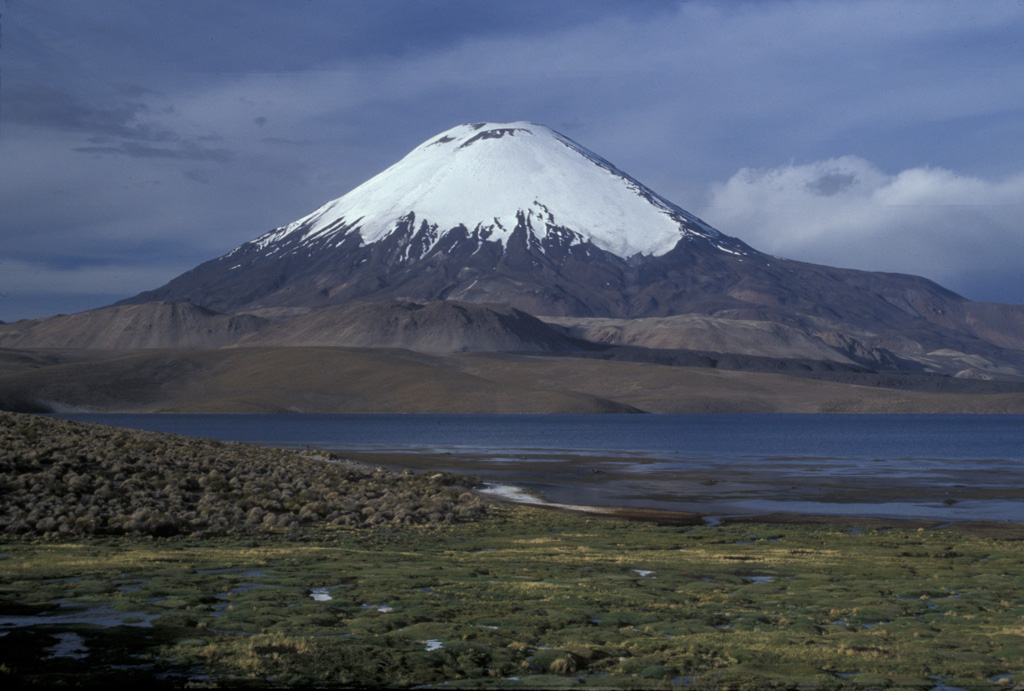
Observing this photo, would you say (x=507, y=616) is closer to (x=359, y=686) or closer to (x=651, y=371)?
(x=359, y=686)

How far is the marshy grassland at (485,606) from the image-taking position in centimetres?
1234

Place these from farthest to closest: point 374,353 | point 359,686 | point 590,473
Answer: point 374,353, point 590,473, point 359,686

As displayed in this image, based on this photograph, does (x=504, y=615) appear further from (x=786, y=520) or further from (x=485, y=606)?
(x=786, y=520)

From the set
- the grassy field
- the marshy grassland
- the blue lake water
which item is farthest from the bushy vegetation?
the blue lake water

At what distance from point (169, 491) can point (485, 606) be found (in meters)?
17.5

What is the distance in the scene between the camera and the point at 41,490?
2769 centimetres

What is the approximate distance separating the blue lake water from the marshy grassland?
1204cm

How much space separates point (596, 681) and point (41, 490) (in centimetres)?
2107

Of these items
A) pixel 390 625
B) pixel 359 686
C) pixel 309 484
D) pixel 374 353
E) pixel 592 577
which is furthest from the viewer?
pixel 374 353

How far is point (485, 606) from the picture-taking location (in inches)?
642

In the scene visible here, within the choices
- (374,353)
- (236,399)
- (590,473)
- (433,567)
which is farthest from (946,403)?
(433,567)

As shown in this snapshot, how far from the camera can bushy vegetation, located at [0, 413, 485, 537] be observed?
Result: 26547 millimetres

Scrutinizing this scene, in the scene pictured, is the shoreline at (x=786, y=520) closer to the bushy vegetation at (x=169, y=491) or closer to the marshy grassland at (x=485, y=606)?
the marshy grassland at (x=485, y=606)

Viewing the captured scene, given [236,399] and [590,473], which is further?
[236,399]
